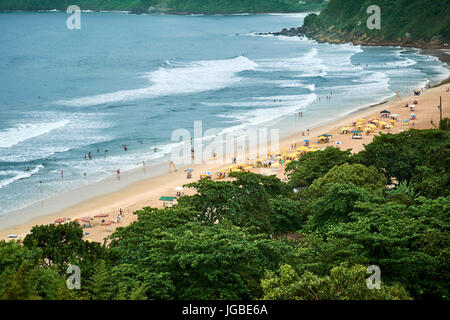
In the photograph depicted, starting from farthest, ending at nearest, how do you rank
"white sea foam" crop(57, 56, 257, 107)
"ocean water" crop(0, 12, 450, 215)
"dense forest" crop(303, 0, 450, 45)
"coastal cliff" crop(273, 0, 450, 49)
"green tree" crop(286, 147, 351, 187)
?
"dense forest" crop(303, 0, 450, 45), "coastal cliff" crop(273, 0, 450, 49), "white sea foam" crop(57, 56, 257, 107), "ocean water" crop(0, 12, 450, 215), "green tree" crop(286, 147, 351, 187)

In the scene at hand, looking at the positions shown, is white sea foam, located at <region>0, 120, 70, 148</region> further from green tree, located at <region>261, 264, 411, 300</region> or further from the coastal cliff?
the coastal cliff

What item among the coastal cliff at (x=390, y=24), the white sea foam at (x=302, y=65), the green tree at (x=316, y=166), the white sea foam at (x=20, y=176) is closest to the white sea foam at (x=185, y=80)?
the white sea foam at (x=302, y=65)

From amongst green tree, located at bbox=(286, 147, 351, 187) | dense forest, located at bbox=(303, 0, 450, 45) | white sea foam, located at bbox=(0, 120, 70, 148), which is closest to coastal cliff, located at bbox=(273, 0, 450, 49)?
dense forest, located at bbox=(303, 0, 450, 45)

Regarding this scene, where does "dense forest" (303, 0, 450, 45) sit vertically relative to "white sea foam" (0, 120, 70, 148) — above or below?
above

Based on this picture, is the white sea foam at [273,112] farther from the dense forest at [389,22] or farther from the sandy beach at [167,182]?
the dense forest at [389,22]

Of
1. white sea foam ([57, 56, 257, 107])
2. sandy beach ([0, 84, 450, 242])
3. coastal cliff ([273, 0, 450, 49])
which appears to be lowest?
sandy beach ([0, 84, 450, 242])
